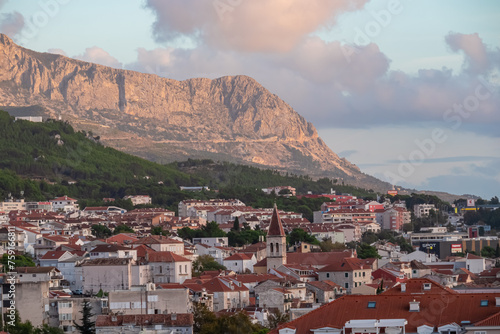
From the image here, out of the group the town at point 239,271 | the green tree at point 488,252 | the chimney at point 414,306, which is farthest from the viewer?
the green tree at point 488,252

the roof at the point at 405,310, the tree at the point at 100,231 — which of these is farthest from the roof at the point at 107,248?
the roof at the point at 405,310

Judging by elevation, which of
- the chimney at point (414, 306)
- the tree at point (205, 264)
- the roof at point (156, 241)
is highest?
the roof at point (156, 241)

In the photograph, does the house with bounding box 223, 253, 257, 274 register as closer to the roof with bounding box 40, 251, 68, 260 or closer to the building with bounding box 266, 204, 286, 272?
the building with bounding box 266, 204, 286, 272

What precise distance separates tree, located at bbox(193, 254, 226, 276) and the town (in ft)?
0.52

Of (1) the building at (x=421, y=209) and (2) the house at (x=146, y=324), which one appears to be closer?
(2) the house at (x=146, y=324)

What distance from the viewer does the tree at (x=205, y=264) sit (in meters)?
82.6

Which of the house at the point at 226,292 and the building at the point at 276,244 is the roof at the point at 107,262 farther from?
the building at the point at 276,244

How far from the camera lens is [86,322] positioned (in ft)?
167

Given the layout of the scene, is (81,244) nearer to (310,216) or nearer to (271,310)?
(271,310)

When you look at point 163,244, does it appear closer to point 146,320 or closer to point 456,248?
point 146,320

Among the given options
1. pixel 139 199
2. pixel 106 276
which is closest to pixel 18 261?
pixel 106 276

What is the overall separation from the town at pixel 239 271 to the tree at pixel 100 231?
134mm

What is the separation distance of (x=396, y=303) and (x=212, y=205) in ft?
354

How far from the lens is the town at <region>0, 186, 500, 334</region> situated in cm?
3728
